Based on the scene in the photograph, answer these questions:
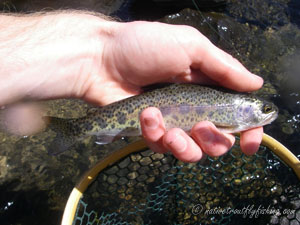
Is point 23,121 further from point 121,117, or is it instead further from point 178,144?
point 178,144

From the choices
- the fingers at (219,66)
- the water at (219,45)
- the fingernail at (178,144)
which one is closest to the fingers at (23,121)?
the water at (219,45)

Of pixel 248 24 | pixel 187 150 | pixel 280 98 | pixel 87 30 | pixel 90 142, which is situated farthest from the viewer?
pixel 248 24

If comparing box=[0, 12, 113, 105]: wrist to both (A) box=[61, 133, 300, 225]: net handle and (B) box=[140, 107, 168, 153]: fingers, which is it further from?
(B) box=[140, 107, 168, 153]: fingers

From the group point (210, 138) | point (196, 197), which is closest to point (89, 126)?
point (210, 138)

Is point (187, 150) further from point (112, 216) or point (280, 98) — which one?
point (280, 98)

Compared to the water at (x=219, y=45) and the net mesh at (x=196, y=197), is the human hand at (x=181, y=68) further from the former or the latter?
the water at (x=219, y=45)

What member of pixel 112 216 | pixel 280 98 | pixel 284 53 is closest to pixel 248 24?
pixel 284 53
